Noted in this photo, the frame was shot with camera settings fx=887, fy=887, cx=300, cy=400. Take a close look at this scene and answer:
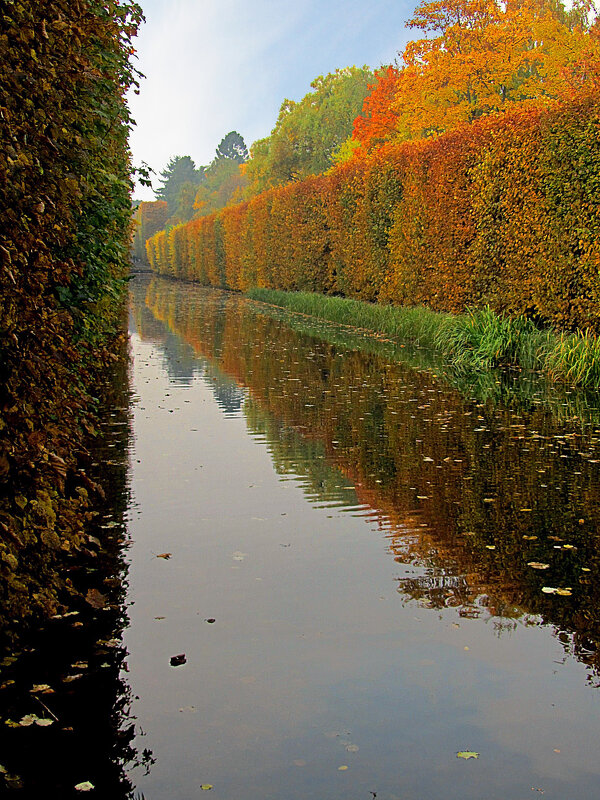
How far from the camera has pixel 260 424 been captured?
1002cm

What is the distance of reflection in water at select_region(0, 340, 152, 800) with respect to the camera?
3.18 metres

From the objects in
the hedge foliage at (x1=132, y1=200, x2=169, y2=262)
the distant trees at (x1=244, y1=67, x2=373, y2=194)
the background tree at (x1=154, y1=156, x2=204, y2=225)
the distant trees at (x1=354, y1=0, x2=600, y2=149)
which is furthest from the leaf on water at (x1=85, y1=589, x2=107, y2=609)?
the background tree at (x1=154, y1=156, x2=204, y2=225)

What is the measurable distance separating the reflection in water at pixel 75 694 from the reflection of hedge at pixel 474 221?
9735mm

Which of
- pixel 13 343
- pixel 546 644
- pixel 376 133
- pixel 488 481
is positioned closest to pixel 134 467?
pixel 488 481

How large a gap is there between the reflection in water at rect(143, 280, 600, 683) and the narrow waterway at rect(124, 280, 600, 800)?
0.03m

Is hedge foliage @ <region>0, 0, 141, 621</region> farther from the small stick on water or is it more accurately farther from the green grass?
the green grass

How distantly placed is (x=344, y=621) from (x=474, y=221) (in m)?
13.6

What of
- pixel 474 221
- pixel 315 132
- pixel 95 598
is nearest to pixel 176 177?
pixel 315 132

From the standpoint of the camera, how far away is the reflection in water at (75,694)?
318 centimetres

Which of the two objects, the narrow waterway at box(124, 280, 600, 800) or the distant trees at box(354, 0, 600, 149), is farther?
the distant trees at box(354, 0, 600, 149)

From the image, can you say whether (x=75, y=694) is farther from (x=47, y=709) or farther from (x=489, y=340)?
(x=489, y=340)

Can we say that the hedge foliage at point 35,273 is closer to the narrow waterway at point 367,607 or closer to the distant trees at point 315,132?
the narrow waterway at point 367,607

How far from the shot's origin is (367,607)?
4.67 m

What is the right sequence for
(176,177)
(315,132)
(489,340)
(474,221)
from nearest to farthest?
1. (489,340)
2. (474,221)
3. (315,132)
4. (176,177)
